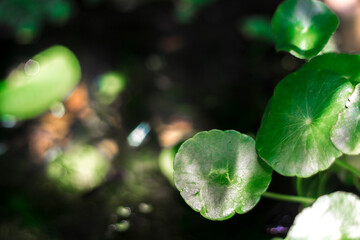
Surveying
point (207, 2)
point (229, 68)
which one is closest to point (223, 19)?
point (207, 2)

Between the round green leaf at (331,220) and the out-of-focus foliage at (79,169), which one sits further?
the out-of-focus foliage at (79,169)

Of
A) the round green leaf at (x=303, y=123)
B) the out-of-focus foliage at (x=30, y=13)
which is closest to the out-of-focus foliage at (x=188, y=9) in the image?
the out-of-focus foliage at (x=30, y=13)

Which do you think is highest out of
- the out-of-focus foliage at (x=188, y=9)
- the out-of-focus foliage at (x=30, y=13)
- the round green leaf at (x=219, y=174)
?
the round green leaf at (x=219, y=174)

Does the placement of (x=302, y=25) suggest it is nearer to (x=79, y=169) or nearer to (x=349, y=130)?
(x=349, y=130)

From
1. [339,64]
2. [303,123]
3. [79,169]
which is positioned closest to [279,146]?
[303,123]

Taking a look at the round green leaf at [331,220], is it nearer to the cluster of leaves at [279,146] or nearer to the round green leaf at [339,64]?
the cluster of leaves at [279,146]

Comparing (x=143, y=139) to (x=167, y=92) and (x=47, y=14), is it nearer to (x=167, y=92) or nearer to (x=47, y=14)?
(x=167, y=92)
